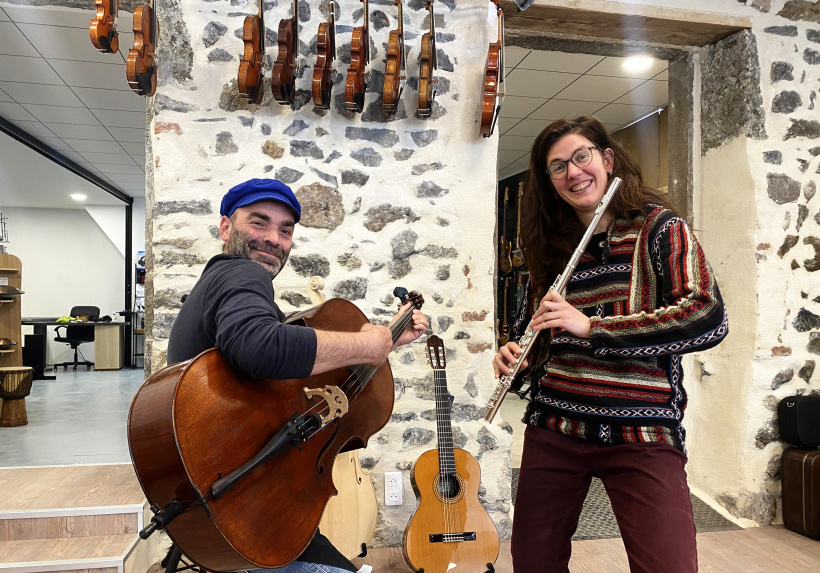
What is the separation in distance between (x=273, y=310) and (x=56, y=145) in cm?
749

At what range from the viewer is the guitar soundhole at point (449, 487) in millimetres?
2418

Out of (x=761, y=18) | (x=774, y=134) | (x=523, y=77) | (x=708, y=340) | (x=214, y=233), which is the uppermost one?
(x=523, y=77)

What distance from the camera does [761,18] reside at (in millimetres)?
3162

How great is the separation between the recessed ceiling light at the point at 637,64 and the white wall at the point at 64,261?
10.2 m

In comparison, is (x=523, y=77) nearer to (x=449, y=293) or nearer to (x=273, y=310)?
(x=449, y=293)

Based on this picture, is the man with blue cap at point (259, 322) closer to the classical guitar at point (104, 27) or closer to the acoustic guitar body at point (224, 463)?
the acoustic guitar body at point (224, 463)

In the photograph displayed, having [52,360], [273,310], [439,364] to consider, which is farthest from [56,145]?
[273,310]

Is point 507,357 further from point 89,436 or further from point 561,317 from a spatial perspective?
A: point 89,436

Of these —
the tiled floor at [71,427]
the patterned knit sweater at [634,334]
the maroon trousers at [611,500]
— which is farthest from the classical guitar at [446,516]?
the tiled floor at [71,427]

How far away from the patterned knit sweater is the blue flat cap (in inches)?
30.3

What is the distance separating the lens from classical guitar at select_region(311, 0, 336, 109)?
2.57 metres

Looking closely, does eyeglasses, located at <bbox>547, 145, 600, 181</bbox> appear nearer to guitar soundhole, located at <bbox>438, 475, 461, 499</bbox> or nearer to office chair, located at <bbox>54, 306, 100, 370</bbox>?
guitar soundhole, located at <bbox>438, 475, 461, 499</bbox>

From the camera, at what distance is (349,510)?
8.05ft

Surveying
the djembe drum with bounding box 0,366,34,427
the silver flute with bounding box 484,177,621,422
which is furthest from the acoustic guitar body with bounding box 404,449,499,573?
the djembe drum with bounding box 0,366,34,427
